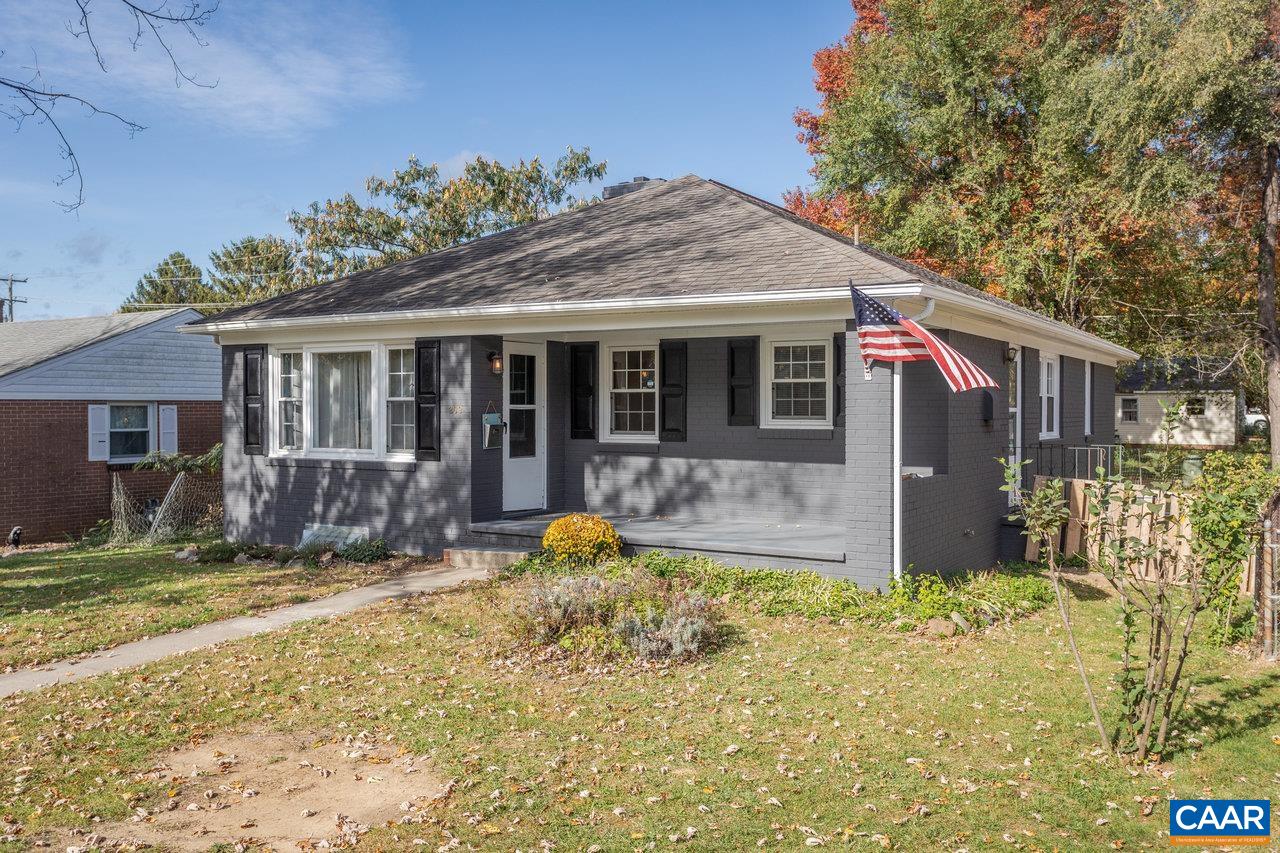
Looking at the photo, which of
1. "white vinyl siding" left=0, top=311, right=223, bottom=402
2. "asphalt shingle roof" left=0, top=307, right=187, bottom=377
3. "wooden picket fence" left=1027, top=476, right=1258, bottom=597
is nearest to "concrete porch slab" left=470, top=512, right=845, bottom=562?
"wooden picket fence" left=1027, top=476, right=1258, bottom=597

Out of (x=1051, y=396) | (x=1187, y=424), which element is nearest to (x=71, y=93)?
(x=1051, y=396)

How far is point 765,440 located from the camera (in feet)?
37.3

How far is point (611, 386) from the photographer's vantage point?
12438 millimetres

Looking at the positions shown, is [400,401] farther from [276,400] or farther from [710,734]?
[710,734]

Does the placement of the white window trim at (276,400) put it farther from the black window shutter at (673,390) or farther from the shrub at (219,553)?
the black window shutter at (673,390)

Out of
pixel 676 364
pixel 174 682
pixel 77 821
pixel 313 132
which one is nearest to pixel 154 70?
pixel 174 682

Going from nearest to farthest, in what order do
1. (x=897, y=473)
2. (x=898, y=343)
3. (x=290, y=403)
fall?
1. (x=898, y=343)
2. (x=897, y=473)
3. (x=290, y=403)

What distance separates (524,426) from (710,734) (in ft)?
23.3

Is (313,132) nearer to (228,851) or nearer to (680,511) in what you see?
(680,511)

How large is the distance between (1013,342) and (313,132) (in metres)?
22.0

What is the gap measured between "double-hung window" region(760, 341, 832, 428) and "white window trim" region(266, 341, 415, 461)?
4696 millimetres

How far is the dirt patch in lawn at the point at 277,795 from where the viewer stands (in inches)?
173

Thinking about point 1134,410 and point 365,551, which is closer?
point 365,551

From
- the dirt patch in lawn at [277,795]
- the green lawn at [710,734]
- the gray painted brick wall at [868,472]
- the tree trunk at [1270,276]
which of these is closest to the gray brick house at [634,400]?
the gray painted brick wall at [868,472]
